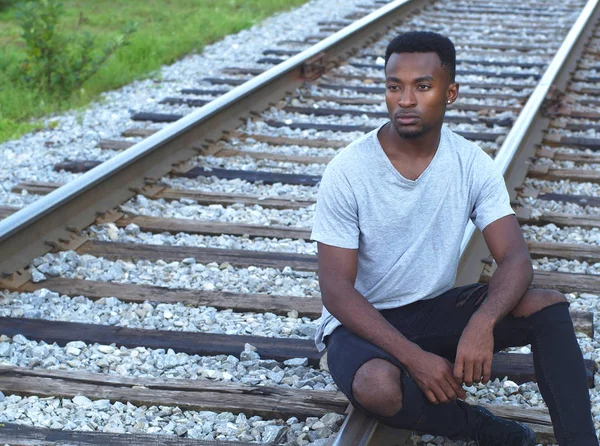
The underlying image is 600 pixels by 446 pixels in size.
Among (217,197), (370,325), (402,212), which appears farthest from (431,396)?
(217,197)

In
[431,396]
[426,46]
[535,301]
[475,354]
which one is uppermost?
[426,46]

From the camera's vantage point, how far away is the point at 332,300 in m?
3.01

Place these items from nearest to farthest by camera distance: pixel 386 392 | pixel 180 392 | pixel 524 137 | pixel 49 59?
1. pixel 386 392
2. pixel 180 392
3. pixel 524 137
4. pixel 49 59

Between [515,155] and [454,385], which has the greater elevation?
[515,155]

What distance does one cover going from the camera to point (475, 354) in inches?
114

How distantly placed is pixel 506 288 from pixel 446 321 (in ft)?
0.73

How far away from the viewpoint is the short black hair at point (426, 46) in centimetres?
305

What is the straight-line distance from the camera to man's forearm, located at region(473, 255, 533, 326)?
2.99 metres

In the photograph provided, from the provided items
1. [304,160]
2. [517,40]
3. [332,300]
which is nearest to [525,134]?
[304,160]

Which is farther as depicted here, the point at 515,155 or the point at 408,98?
the point at 515,155

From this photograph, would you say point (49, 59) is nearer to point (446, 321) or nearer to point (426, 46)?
point (426, 46)

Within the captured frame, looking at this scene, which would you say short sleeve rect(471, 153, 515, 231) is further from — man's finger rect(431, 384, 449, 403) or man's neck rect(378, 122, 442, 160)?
man's finger rect(431, 384, 449, 403)

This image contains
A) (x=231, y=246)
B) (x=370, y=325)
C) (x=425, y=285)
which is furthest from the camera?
(x=231, y=246)

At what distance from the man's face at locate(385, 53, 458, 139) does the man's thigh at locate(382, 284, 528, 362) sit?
20.7 inches
